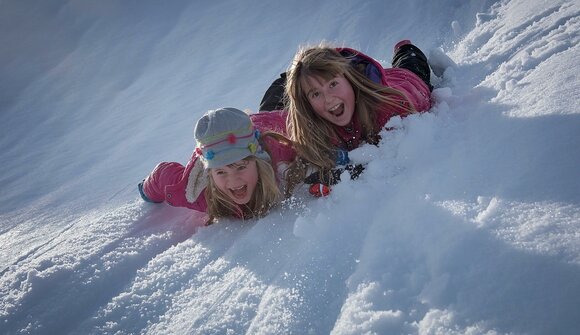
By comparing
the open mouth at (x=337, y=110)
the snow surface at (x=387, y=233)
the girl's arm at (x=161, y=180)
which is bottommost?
the snow surface at (x=387, y=233)

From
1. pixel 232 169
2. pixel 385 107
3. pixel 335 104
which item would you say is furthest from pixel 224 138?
pixel 385 107

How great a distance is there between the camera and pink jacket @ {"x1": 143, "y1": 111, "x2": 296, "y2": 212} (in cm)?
223

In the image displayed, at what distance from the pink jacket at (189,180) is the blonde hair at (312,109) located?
0.11 meters

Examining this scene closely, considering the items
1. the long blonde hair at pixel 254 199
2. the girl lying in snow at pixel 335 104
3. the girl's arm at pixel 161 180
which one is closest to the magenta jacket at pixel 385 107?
the girl lying in snow at pixel 335 104

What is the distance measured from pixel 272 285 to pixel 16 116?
5985 millimetres

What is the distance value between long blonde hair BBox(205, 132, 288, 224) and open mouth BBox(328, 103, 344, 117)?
51 centimetres

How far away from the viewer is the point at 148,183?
8.41ft

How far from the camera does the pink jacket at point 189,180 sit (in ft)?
7.32

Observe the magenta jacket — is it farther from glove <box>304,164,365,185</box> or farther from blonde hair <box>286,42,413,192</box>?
glove <box>304,164,365,185</box>

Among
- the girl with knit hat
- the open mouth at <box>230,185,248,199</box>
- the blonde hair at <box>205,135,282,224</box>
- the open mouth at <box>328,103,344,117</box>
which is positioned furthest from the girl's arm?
the open mouth at <box>328,103,344,117</box>

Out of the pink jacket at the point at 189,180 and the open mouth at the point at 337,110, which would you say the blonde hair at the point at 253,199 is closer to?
the pink jacket at the point at 189,180

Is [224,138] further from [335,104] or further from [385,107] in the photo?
[385,107]

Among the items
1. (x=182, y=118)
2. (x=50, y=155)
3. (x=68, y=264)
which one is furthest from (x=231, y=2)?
(x=68, y=264)

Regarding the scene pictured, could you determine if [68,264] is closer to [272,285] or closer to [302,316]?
[272,285]
